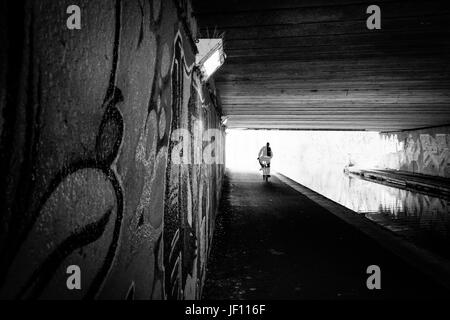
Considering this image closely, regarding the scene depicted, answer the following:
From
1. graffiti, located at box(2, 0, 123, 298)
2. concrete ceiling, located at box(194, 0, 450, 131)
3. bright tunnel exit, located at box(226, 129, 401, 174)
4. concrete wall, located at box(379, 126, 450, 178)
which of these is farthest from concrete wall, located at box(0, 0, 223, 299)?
bright tunnel exit, located at box(226, 129, 401, 174)

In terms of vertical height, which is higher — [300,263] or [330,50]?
[330,50]

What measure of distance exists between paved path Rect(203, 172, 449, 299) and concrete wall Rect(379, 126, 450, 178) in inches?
458

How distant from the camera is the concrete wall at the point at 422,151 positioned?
14.6m

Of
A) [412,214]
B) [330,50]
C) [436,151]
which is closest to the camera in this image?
[330,50]

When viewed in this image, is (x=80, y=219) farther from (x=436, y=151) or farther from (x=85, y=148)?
(x=436, y=151)

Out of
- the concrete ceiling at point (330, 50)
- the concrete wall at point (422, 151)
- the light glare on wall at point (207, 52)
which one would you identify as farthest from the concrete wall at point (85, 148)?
the concrete wall at point (422, 151)

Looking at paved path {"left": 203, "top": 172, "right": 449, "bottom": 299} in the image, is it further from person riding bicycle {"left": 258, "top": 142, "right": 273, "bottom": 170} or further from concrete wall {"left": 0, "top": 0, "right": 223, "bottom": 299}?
person riding bicycle {"left": 258, "top": 142, "right": 273, "bottom": 170}

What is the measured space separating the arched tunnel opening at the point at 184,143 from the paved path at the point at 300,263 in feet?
0.10

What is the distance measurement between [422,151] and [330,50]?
622 inches

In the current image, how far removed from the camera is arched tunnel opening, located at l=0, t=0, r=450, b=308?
72cm

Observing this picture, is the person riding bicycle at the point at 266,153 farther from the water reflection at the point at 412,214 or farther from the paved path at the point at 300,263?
the paved path at the point at 300,263

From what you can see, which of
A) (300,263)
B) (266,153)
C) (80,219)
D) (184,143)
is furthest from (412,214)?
(80,219)

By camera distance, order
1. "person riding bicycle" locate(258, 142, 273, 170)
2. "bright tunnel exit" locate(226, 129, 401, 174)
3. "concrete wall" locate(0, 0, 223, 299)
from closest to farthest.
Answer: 1. "concrete wall" locate(0, 0, 223, 299)
2. "person riding bicycle" locate(258, 142, 273, 170)
3. "bright tunnel exit" locate(226, 129, 401, 174)

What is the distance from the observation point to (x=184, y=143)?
232cm
